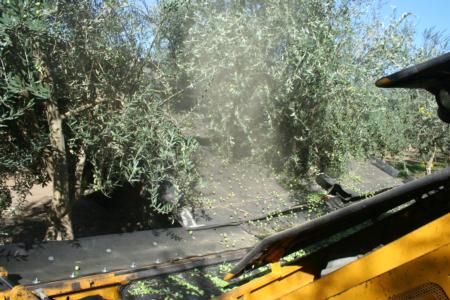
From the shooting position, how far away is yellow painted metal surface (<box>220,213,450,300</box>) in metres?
1.60

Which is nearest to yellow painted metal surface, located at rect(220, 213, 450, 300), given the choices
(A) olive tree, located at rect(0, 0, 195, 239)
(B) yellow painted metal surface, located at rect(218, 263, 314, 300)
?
(B) yellow painted metal surface, located at rect(218, 263, 314, 300)

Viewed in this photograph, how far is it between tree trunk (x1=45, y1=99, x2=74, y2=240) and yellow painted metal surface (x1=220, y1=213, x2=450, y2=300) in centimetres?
386

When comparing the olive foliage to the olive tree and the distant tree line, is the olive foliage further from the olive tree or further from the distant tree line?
the olive tree

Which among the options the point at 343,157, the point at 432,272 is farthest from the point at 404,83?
the point at 343,157

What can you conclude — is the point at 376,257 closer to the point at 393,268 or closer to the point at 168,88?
the point at 393,268

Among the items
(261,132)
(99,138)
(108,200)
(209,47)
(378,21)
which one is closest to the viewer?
(99,138)

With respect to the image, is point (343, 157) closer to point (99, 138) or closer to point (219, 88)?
point (219, 88)

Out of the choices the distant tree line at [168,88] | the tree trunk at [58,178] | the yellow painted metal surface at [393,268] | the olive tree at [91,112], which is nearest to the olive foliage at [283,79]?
the distant tree line at [168,88]

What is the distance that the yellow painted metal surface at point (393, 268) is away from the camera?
5.24ft

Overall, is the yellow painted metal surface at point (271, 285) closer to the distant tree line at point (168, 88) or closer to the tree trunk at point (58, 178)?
the distant tree line at point (168, 88)

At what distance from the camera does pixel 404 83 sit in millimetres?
2006

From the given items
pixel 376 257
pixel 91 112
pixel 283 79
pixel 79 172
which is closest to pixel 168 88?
pixel 91 112

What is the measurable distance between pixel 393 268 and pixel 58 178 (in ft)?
14.5

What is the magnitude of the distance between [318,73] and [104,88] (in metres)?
4.58
